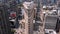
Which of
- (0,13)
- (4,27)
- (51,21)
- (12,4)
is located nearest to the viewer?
(0,13)

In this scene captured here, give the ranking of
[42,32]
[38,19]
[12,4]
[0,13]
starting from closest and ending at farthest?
[0,13]
[42,32]
[38,19]
[12,4]

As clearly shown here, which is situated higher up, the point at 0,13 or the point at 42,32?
the point at 0,13

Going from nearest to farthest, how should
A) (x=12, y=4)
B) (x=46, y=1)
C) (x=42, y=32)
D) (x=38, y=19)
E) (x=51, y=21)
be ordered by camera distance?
1. (x=42, y=32)
2. (x=38, y=19)
3. (x=51, y=21)
4. (x=12, y=4)
5. (x=46, y=1)

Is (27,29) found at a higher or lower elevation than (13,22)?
higher

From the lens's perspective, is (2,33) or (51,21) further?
(51,21)

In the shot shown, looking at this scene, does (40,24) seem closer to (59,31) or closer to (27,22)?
(59,31)

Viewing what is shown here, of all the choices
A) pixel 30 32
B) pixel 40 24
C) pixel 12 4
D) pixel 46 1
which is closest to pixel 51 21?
pixel 40 24

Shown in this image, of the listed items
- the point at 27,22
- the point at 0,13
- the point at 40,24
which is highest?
the point at 0,13

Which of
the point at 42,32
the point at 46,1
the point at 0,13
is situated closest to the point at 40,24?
the point at 42,32

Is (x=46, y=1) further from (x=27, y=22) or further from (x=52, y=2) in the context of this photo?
(x=27, y=22)
